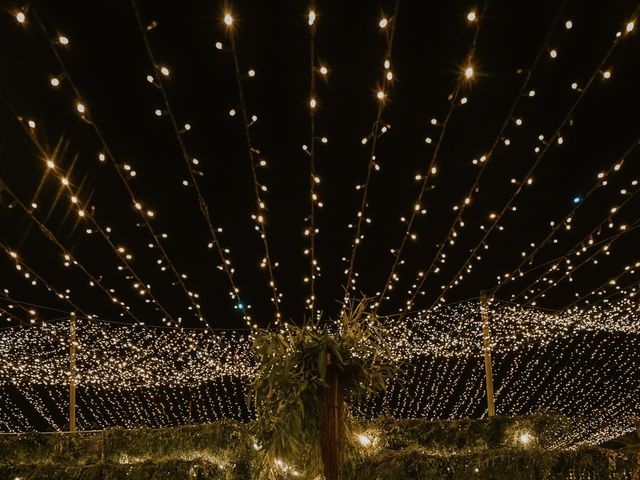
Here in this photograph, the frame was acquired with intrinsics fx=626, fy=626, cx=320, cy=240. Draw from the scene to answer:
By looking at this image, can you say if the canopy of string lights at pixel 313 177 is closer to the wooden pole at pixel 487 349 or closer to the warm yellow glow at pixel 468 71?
the warm yellow glow at pixel 468 71

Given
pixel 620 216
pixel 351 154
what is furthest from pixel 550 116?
pixel 620 216

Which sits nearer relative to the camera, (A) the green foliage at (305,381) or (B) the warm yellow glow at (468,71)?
(A) the green foliage at (305,381)

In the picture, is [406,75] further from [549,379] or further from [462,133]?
[549,379]

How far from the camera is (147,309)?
1101 cm

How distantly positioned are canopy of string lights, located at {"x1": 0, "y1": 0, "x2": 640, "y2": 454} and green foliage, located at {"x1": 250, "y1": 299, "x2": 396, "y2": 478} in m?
0.24

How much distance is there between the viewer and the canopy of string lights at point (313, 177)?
12.5ft

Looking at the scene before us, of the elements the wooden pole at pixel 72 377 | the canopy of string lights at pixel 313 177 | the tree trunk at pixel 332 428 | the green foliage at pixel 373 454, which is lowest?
the tree trunk at pixel 332 428

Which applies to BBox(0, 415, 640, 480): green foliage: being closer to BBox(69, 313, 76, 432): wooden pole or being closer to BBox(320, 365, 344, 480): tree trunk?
BBox(320, 365, 344, 480): tree trunk

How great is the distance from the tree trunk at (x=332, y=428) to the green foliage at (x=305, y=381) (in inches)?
1.3

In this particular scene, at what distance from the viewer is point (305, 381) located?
8.07 feet

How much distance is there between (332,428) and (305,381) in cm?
21

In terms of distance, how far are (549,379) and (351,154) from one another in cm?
756

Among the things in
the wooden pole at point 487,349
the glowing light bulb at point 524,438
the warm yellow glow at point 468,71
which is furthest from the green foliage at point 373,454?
the warm yellow glow at point 468,71

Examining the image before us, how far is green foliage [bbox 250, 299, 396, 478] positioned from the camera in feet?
8.15
